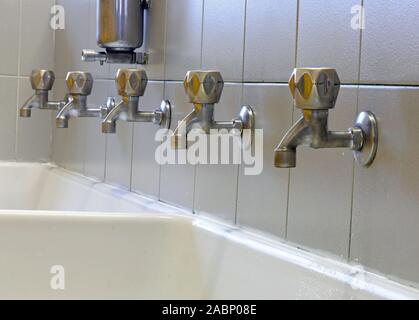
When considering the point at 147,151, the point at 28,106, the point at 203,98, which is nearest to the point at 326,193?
the point at 203,98

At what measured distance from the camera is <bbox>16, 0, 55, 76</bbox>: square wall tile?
6.15ft

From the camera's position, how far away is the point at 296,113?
911 millimetres

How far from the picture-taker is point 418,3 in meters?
0.71

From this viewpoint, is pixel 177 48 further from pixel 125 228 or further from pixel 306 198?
pixel 306 198

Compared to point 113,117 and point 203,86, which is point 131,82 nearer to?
point 113,117

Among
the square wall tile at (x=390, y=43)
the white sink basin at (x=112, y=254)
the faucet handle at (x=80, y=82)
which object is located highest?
the square wall tile at (x=390, y=43)

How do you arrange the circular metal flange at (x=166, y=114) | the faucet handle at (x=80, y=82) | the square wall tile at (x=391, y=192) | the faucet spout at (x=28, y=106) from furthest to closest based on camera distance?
1. the faucet spout at (x=28, y=106)
2. the faucet handle at (x=80, y=82)
3. the circular metal flange at (x=166, y=114)
4. the square wall tile at (x=391, y=192)

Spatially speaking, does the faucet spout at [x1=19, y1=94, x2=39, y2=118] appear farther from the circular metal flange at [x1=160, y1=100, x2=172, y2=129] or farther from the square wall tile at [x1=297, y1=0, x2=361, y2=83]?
the square wall tile at [x1=297, y1=0, x2=361, y2=83]

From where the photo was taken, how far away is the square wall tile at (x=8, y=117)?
1.85 meters

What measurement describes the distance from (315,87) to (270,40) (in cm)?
26

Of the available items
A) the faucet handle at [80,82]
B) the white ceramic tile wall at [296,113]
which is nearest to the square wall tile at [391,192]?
the white ceramic tile wall at [296,113]

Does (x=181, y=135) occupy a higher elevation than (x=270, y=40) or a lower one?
lower

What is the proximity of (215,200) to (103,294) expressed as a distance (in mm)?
204

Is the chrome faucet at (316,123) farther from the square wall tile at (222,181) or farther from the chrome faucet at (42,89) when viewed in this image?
the chrome faucet at (42,89)
